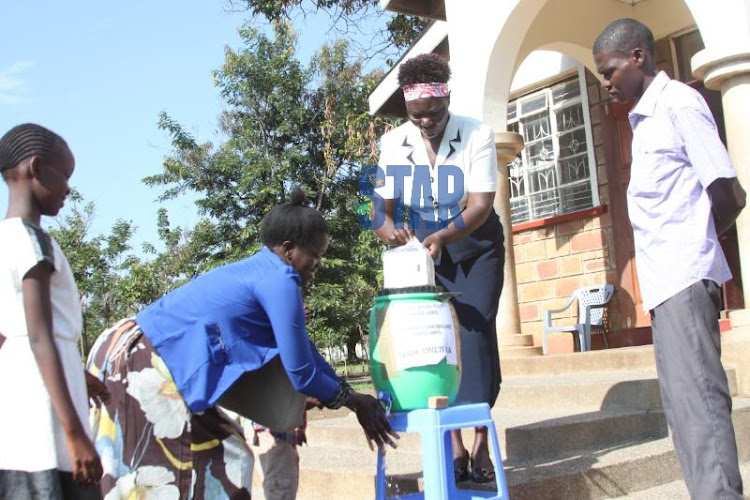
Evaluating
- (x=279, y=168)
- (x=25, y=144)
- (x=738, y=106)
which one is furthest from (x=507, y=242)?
(x=279, y=168)

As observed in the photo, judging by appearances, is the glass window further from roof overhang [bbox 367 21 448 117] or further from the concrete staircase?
the concrete staircase

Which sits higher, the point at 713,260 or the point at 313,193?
the point at 313,193

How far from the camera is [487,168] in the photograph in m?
3.60

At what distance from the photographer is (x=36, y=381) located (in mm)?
2084

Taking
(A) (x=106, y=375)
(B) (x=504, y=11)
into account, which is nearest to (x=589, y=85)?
(B) (x=504, y=11)

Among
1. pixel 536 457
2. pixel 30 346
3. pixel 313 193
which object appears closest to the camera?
pixel 30 346

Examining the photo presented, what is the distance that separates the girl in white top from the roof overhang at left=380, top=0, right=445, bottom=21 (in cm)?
771

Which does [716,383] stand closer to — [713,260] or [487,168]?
[713,260]

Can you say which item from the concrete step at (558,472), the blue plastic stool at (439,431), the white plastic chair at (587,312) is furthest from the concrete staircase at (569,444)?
the white plastic chair at (587,312)

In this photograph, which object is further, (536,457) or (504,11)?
(504,11)

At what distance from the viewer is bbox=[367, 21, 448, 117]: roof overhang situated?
912 cm

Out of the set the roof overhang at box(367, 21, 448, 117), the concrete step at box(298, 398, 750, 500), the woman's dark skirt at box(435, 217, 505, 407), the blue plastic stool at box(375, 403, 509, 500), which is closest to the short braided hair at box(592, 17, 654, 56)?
the woman's dark skirt at box(435, 217, 505, 407)

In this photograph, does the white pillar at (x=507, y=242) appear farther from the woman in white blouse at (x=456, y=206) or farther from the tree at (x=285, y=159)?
the tree at (x=285, y=159)

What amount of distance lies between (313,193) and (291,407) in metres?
13.7
